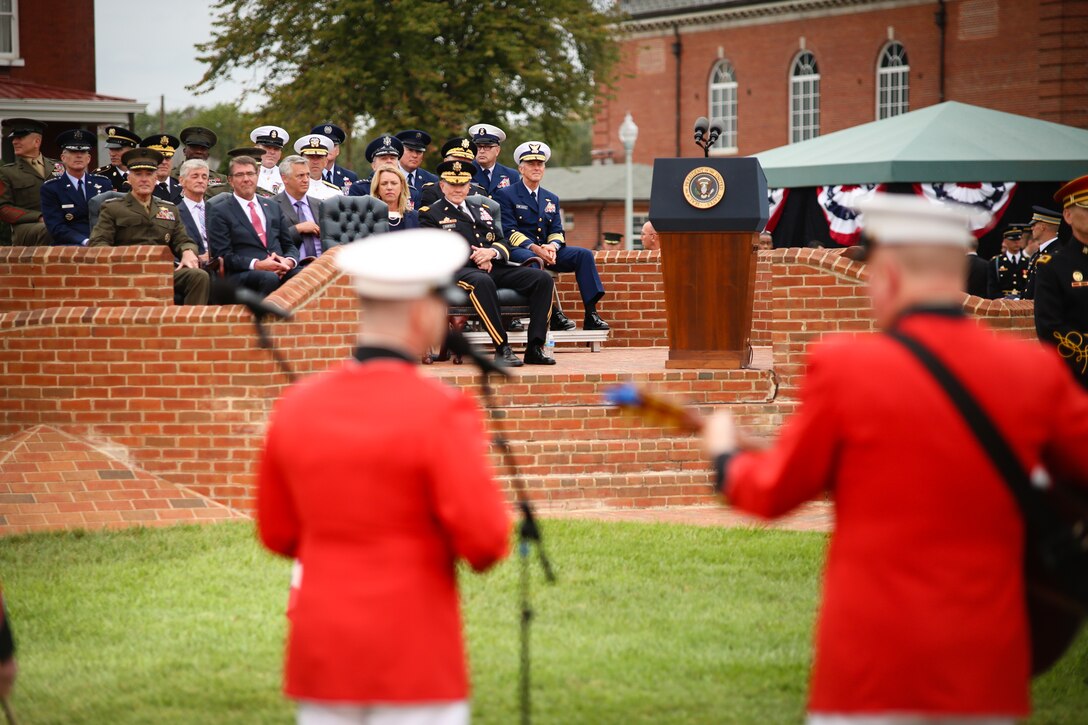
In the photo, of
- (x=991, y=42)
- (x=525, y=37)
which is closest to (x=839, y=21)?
(x=991, y=42)

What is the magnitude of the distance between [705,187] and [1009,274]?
263 inches

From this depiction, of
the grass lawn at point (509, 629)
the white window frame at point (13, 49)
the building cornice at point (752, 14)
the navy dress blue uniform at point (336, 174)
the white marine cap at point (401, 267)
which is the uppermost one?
the building cornice at point (752, 14)

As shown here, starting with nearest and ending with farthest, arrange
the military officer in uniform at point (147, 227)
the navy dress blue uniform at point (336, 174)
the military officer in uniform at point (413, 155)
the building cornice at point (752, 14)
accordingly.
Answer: the military officer in uniform at point (147, 227) < the military officer in uniform at point (413, 155) < the navy dress blue uniform at point (336, 174) < the building cornice at point (752, 14)

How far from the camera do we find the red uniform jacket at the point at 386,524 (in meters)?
3.44

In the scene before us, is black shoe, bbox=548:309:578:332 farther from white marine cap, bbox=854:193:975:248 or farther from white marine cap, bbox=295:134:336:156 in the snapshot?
white marine cap, bbox=854:193:975:248

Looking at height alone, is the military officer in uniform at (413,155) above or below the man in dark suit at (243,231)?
above

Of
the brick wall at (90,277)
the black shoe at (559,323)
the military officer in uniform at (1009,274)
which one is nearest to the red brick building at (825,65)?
the military officer in uniform at (1009,274)

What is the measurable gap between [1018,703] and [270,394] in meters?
7.72

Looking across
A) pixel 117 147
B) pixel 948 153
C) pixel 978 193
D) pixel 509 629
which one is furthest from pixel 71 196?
pixel 978 193

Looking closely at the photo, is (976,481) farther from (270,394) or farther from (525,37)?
(525,37)

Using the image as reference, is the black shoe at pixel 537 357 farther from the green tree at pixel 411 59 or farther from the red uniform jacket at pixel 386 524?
the green tree at pixel 411 59

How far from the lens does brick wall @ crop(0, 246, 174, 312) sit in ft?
35.4

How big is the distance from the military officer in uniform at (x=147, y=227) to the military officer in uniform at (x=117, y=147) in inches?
124

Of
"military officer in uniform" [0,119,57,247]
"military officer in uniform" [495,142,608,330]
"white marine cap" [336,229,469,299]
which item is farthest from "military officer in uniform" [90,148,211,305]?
"white marine cap" [336,229,469,299]
